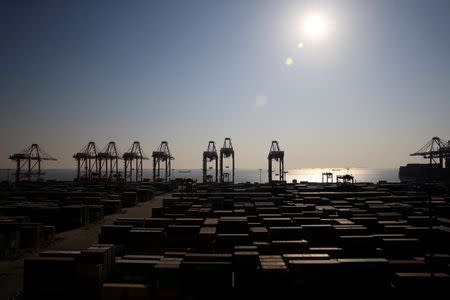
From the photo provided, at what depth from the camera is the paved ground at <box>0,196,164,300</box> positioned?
19.7 metres

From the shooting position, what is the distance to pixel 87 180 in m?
106

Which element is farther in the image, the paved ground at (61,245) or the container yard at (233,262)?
the paved ground at (61,245)

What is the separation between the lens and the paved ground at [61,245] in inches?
777

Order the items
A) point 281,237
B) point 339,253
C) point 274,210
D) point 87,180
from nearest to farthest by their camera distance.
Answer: point 339,253 → point 281,237 → point 274,210 → point 87,180

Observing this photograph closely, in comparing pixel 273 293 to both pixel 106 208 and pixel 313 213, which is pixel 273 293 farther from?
pixel 106 208

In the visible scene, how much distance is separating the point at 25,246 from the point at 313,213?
88.4 ft

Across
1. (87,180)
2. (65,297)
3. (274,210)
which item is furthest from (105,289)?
(87,180)

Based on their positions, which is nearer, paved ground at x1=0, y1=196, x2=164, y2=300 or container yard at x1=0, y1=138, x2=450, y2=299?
container yard at x1=0, y1=138, x2=450, y2=299

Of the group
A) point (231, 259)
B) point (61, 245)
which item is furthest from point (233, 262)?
point (61, 245)

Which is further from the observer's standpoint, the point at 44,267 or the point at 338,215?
the point at 338,215

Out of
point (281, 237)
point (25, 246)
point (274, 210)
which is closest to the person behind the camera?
point (281, 237)

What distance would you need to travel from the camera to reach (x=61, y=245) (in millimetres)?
30500

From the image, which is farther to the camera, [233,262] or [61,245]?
[61,245]

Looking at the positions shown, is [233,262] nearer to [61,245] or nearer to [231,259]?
[231,259]
